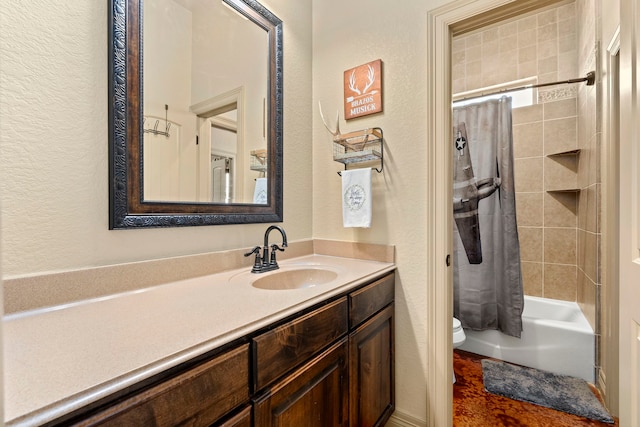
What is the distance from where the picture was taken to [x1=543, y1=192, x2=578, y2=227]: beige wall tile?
2328 mm

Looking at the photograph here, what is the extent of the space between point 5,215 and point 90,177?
0.22m

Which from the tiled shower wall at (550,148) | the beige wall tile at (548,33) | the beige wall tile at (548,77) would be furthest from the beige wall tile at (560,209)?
the beige wall tile at (548,33)

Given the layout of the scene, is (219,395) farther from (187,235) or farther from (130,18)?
(130,18)

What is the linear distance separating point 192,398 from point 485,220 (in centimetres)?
235

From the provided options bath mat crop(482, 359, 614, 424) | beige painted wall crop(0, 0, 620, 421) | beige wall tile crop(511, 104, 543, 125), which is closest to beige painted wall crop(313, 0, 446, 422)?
beige painted wall crop(0, 0, 620, 421)

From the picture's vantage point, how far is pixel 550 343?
1.95m

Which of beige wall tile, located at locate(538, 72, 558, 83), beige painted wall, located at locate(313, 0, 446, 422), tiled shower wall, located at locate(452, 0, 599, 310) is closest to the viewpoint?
beige painted wall, located at locate(313, 0, 446, 422)

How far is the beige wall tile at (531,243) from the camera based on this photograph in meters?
2.46

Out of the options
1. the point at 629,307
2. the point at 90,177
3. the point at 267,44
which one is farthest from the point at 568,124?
the point at 90,177

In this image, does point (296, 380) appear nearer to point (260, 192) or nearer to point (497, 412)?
point (260, 192)

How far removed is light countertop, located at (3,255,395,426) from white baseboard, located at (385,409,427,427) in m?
0.85

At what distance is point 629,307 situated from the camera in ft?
2.73

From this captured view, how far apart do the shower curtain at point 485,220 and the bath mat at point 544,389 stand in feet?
1.10

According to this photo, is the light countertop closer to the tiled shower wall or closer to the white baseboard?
the white baseboard
